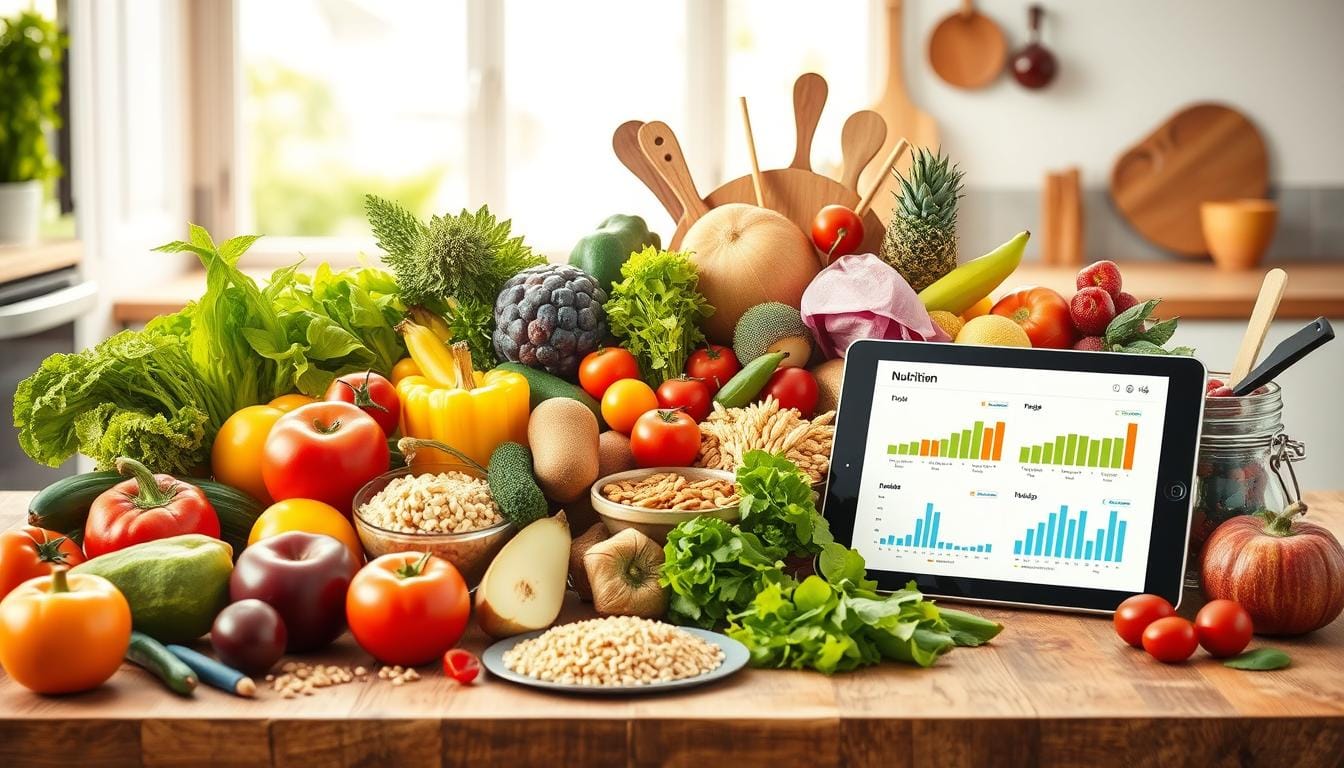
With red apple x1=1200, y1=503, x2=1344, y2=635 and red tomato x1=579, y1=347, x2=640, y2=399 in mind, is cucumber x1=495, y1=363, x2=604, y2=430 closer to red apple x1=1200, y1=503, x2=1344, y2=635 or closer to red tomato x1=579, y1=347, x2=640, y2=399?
red tomato x1=579, y1=347, x2=640, y2=399

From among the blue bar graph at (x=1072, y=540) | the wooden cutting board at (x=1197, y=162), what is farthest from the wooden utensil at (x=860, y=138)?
the wooden cutting board at (x=1197, y=162)

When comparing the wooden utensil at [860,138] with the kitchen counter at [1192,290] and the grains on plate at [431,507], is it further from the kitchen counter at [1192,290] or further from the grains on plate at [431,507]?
the kitchen counter at [1192,290]

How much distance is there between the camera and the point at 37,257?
3189 mm

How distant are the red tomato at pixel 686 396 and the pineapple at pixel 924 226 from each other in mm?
374

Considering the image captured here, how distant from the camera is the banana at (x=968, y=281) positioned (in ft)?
6.26

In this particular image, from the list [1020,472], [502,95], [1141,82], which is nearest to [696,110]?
[502,95]

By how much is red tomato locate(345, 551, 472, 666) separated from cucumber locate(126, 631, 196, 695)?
0.17 metres

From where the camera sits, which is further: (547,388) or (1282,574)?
(547,388)

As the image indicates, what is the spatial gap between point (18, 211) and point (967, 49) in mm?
2805

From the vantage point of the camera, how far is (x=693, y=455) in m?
1.66

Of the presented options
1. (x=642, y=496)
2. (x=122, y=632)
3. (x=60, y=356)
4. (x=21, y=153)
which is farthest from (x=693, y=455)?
(x=21, y=153)

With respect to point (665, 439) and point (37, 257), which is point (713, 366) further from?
point (37, 257)

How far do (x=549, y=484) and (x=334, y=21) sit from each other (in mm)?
3242

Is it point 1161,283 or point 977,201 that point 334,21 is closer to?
point 977,201
